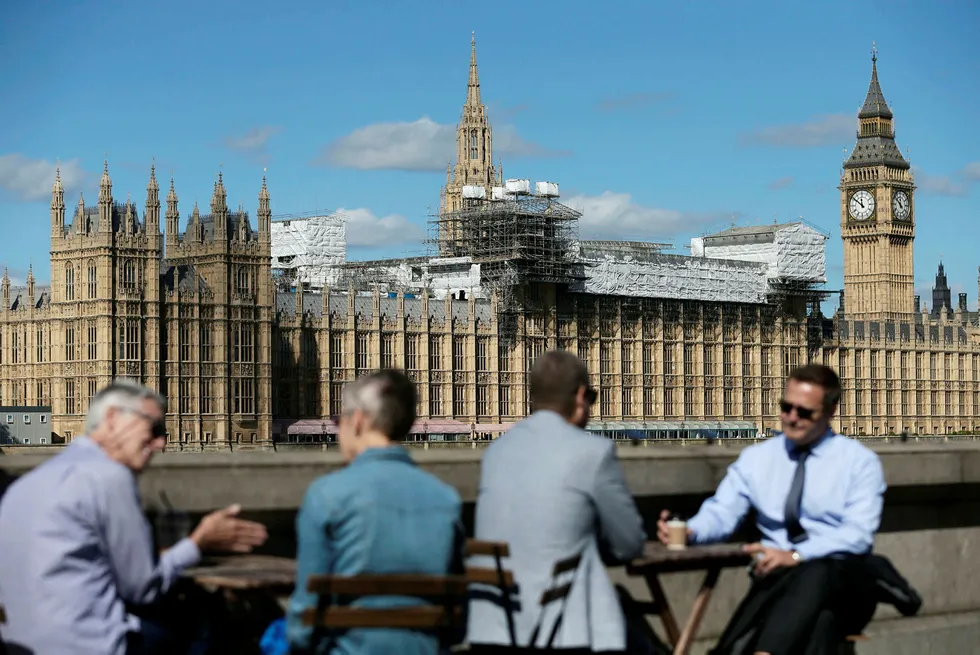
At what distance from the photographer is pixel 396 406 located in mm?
6934

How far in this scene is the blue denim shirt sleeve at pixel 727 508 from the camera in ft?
27.6

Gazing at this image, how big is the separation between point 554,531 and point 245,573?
1.24 metres

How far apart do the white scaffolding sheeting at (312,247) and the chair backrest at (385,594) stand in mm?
90275

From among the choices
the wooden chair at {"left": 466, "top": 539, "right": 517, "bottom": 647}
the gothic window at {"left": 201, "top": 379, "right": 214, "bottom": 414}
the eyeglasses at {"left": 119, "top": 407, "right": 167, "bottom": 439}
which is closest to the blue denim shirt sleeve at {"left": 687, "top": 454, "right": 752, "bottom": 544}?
the wooden chair at {"left": 466, "top": 539, "right": 517, "bottom": 647}

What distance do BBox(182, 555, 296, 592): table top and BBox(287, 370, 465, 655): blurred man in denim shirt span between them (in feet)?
0.43

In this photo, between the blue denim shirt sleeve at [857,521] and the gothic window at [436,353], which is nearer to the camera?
the blue denim shirt sleeve at [857,521]

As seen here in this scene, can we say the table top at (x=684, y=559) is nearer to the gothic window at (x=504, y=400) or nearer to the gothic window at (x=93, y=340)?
the gothic window at (x=93, y=340)

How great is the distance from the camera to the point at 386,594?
6566 mm

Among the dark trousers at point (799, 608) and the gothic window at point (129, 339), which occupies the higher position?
the gothic window at point (129, 339)

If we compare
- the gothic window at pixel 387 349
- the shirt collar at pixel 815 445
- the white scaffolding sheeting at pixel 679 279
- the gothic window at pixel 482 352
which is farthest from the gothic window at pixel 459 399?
the shirt collar at pixel 815 445

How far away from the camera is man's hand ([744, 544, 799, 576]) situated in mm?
8062

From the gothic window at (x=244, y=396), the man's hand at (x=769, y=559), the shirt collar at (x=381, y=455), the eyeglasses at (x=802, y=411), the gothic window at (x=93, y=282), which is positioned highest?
the gothic window at (x=93, y=282)

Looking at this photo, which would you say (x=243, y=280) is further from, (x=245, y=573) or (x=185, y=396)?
(x=245, y=573)

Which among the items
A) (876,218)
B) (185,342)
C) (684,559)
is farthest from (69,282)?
(876,218)
